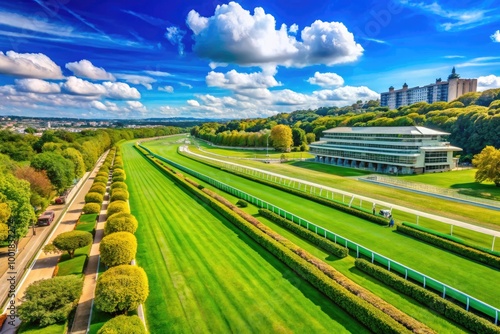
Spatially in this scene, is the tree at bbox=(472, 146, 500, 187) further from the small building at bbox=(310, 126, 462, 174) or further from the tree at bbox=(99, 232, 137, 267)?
the tree at bbox=(99, 232, 137, 267)

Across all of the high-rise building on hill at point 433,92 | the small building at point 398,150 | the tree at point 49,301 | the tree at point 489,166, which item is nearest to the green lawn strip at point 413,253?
the tree at point 49,301

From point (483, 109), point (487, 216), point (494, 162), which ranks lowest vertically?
point (487, 216)

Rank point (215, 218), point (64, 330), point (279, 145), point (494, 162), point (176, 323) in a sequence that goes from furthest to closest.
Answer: point (279, 145) < point (494, 162) < point (215, 218) < point (176, 323) < point (64, 330)

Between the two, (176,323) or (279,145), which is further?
(279,145)

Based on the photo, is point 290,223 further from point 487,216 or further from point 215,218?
point 487,216

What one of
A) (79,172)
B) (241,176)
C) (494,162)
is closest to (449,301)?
(494,162)

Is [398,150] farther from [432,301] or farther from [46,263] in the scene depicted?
[46,263]

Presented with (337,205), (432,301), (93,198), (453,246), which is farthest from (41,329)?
(337,205)

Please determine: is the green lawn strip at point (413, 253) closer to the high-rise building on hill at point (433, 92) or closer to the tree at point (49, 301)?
the tree at point (49, 301)
